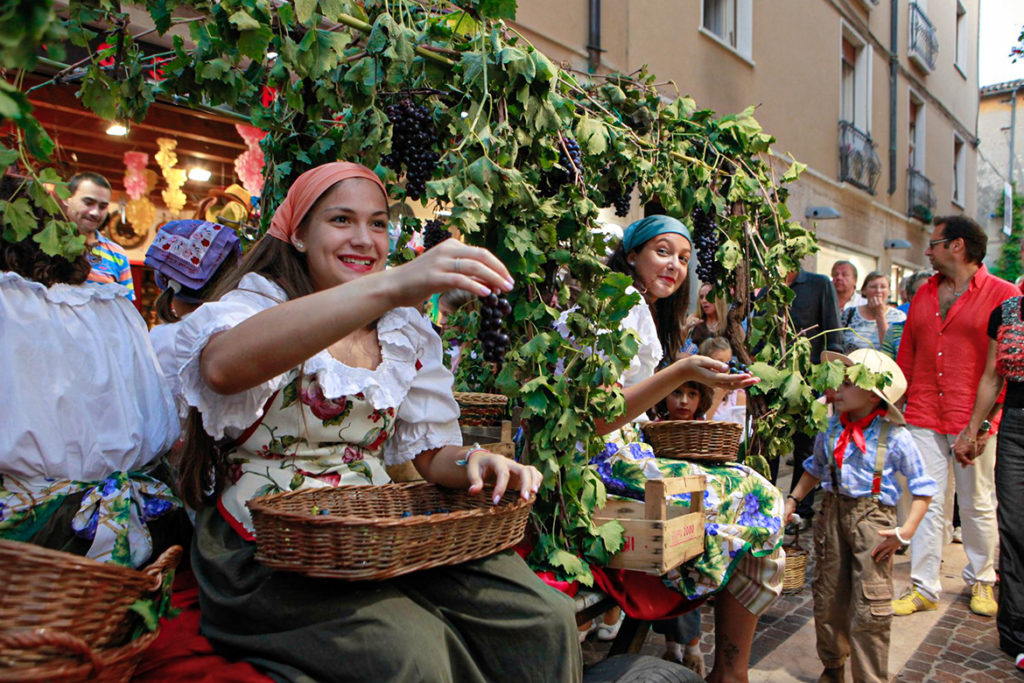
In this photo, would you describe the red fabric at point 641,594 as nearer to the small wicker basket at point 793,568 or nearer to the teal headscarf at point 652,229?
the small wicker basket at point 793,568

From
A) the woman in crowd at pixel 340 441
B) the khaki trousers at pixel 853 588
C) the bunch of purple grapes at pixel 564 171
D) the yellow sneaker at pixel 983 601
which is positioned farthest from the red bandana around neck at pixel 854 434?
the woman in crowd at pixel 340 441

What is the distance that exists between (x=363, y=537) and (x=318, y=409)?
55 centimetres

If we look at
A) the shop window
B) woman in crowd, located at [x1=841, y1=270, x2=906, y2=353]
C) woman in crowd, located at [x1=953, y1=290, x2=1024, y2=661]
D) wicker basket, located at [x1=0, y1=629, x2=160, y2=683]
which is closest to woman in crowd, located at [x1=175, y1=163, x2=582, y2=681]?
wicker basket, located at [x1=0, y1=629, x2=160, y2=683]

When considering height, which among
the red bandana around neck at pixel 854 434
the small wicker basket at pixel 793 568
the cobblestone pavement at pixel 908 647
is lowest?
the cobblestone pavement at pixel 908 647

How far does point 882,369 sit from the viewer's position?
12.0ft

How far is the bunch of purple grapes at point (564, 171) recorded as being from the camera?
95.3 inches

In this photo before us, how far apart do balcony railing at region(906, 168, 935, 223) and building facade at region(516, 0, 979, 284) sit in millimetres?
45

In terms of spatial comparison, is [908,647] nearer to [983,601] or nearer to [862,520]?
[983,601]

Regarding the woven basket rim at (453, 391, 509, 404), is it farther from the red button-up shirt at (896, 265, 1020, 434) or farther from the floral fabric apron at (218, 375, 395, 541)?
the red button-up shirt at (896, 265, 1020, 434)

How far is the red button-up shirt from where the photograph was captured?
186 inches

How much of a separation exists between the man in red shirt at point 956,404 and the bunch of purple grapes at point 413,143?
3.52 meters

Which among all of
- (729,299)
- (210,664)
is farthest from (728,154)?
(210,664)

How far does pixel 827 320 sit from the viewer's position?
6.16m

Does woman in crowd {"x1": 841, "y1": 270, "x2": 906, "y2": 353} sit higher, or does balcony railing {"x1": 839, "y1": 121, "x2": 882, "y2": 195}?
balcony railing {"x1": 839, "y1": 121, "x2": 882, "y2": 195}
